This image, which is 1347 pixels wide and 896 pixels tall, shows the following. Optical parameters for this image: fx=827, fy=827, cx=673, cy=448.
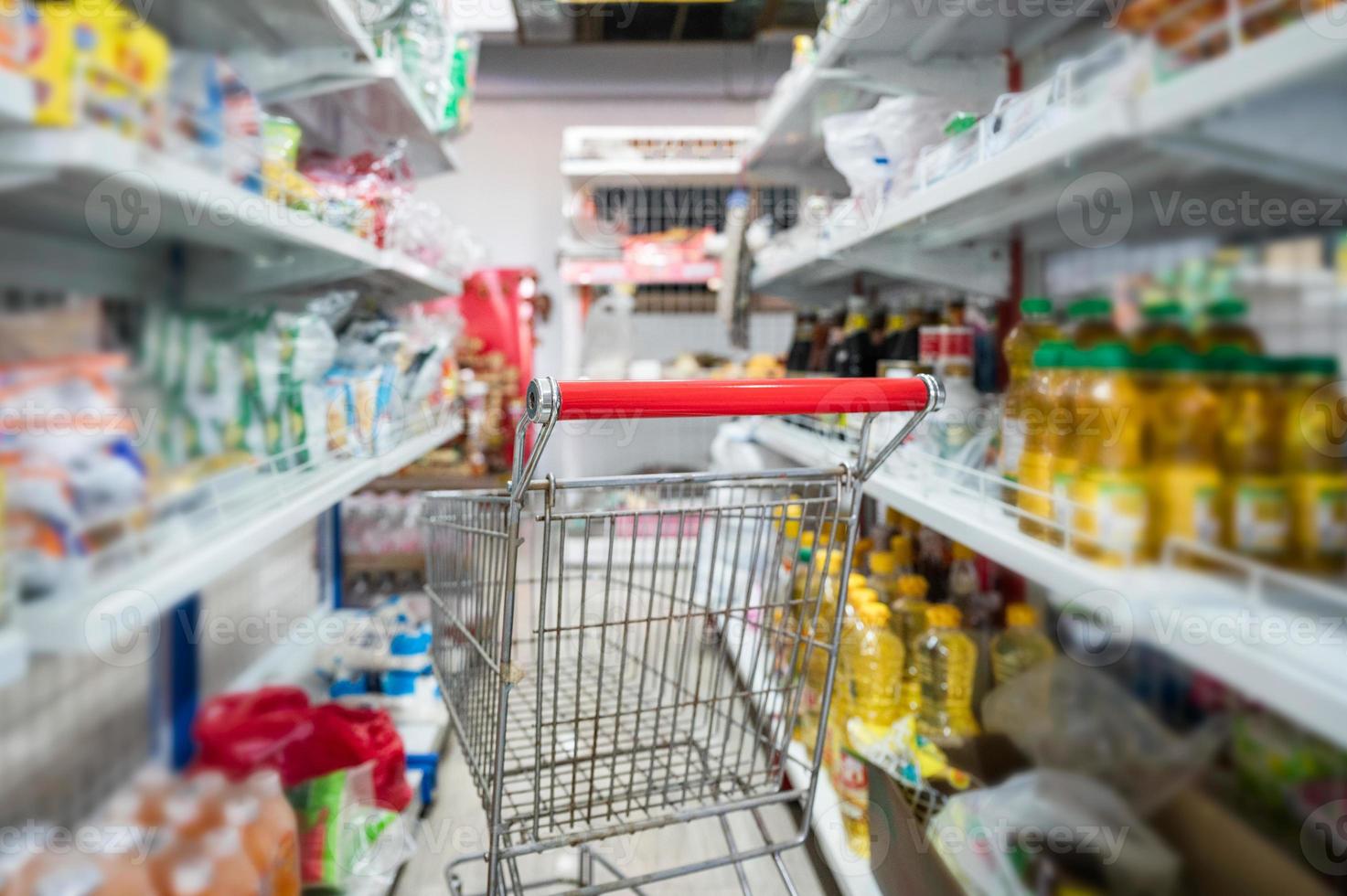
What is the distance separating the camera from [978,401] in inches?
65.8

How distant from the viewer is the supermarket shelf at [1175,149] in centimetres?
58

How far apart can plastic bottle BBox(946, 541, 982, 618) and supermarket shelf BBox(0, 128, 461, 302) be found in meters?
1.44

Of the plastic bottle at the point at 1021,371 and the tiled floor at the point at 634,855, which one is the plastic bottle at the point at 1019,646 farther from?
the tiled floor at the point at 634,855

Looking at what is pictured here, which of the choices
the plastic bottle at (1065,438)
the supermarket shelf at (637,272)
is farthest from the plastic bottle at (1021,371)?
the supermarket shelf at (637,272)

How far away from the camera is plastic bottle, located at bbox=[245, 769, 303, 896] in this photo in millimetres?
1115

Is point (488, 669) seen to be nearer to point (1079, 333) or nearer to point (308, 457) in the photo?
point (308, 457)

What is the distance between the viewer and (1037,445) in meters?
1.09

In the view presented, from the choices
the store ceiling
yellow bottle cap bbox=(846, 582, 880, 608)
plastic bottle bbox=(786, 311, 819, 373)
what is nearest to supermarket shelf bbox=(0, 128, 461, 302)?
yellow bottle cap bbox=(846, 582, 880, 608)

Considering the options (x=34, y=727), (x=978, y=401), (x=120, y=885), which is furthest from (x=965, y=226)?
(x=34, y=727)

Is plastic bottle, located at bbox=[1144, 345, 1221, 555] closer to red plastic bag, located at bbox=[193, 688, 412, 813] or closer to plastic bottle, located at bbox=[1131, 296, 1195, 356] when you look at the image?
plastic bottle, located at bbox=[1131, 296, 1195, 356]

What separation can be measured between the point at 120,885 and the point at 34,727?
16.7 inches

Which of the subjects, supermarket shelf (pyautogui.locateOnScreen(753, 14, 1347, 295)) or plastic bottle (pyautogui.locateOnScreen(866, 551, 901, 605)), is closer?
supermarket shelf (pyautogui.locateOnScreen(753, 14, 1347, 295))

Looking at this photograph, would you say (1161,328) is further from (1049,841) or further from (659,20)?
(659,20)

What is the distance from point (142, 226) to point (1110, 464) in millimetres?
1119
